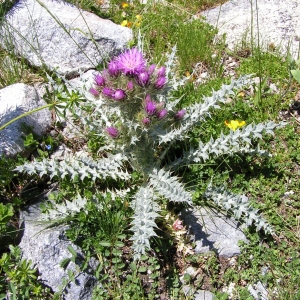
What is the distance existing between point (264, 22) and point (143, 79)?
9.42 feet

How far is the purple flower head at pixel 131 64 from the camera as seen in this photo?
2.54 meters

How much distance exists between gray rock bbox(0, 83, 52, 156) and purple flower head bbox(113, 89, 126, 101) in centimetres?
138

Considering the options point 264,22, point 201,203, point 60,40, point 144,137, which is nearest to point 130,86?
point 144,137

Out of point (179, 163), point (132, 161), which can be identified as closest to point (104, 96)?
point (132, 161)

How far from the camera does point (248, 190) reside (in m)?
3.27

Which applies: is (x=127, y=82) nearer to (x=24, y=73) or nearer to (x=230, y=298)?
(x=230, y=298)

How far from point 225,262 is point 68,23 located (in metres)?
2.99

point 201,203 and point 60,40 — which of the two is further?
point 60,40

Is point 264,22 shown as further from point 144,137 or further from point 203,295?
point 203,295

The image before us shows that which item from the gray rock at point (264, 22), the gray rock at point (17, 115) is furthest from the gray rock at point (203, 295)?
the gray rock at point (264, 22)

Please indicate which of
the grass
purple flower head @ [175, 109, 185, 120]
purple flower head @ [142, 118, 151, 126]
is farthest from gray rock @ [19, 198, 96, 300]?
purple flower head @ [175, 109, 185, 120]

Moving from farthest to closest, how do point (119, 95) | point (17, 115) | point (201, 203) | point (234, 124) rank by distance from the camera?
point (17, 115) → point (234, 124) → point (201, 203) → point (119, 95)

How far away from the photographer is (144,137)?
118 inches

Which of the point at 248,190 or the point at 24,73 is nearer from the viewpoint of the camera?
the point at 248,190
